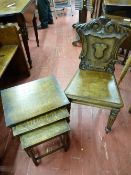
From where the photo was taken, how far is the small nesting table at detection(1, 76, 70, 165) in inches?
42.4

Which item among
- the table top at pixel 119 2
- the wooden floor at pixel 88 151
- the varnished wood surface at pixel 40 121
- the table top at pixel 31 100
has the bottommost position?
the wooden floor at pixel 88 151

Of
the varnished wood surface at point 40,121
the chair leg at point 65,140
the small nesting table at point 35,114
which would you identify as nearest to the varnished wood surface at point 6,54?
the small nesting table at point 35,114

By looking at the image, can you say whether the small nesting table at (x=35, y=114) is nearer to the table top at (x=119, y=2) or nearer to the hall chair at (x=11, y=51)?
the hall chair at (x=11, y=51)

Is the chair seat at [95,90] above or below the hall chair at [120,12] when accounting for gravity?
below

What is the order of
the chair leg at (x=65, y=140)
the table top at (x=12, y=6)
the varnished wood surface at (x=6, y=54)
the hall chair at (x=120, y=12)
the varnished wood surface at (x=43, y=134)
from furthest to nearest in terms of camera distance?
the hall chair at (x=120, y=12), the table top at (x=12, y=6), the varnished wood surface at (x=6, y=54), the chair leg at (x=65, y=140), the varnished wood surface at (x=43, y=134)

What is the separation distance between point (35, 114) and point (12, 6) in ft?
4.69

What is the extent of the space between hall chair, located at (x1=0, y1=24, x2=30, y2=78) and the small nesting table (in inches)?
17.9

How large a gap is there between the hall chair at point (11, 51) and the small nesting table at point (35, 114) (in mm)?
455

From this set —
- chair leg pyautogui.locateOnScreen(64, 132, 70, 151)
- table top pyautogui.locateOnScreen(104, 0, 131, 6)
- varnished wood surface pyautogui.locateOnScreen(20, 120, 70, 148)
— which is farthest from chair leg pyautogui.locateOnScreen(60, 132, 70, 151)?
table top pyautogui.locateOnScreen(104, 0, 131, 6)

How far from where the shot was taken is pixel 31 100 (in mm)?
1231

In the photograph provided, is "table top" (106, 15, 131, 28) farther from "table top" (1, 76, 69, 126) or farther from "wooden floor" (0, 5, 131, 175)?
"table top" (1, 76, 69, 126)

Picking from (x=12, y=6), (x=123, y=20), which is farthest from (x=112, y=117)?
(x=12, y=6)

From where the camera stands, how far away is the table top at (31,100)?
1.13 metres

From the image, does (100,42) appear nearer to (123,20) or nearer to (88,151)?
(123,20)
